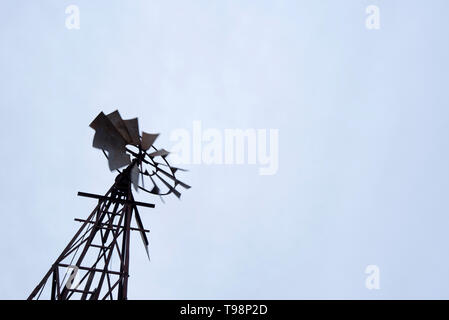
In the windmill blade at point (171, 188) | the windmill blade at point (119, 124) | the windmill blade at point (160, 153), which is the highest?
the windmill blade at point (119, 124)

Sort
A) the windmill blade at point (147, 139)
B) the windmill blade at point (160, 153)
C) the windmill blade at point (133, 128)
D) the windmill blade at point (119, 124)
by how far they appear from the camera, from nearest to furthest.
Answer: the windmill blade at point (119, 124)
the windmill blade at point (133, 128)
the windmill blade at point (147, 139)
the windmill blade at point (160, 153)

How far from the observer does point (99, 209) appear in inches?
478

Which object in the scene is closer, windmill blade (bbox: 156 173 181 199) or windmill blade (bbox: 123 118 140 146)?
windmill blade (bbox: 123 118 140 146)

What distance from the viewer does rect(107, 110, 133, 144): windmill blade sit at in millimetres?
12398

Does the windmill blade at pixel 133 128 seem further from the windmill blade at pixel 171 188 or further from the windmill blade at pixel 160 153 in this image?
the windmill blade at pixel 171 188

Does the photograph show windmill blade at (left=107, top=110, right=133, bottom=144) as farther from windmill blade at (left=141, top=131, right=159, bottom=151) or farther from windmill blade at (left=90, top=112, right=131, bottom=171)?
windmill blade at (left=141, top=131, right=159, bottom=151)

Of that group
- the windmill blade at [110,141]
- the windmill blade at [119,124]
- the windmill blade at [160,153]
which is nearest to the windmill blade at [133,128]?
the windmill blade at [119,124]

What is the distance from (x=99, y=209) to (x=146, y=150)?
211cm

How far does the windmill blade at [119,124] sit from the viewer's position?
12.4m

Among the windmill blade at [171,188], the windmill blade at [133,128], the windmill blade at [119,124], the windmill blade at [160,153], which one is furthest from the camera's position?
the windmill blade at [171,188]

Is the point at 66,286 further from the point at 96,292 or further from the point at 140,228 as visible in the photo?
the point at 140,228

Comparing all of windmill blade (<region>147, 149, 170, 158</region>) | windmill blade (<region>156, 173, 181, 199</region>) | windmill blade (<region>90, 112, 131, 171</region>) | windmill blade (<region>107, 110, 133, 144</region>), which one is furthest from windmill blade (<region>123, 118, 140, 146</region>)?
windmill blade (<region>156, 173, 181, 199</region>)
